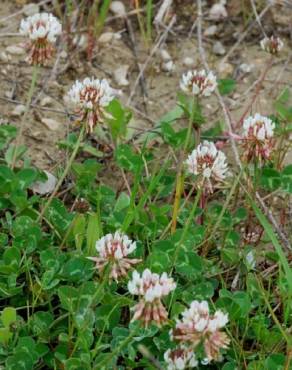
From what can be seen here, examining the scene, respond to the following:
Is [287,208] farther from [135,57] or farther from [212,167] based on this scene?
[135,57]

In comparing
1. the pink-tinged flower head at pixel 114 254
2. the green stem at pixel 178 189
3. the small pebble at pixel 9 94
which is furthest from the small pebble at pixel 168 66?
the pink-tinged flower head at pixel 114 254

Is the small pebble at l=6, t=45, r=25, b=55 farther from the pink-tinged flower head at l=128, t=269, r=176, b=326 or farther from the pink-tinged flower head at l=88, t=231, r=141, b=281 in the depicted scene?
the pink-tinged flower head at l=128, t=269, r=176, b=326

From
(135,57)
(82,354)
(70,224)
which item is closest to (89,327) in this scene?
(82,354)

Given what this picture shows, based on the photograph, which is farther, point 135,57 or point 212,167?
point 135,57

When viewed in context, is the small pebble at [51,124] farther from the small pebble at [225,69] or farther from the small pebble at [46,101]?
the small pebble at [225,69]

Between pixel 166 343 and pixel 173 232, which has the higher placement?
pixel 173 232

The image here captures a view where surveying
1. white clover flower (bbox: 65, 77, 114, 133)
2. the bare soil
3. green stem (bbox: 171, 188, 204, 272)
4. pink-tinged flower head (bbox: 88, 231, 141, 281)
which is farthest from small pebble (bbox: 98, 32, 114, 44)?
pink-tinged flower head (bbox: 88, 231, 141, 281)

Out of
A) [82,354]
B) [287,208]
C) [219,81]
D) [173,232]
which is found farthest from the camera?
[219,81]

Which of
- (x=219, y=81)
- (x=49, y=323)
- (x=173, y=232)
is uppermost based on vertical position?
(x=219, y=81)
